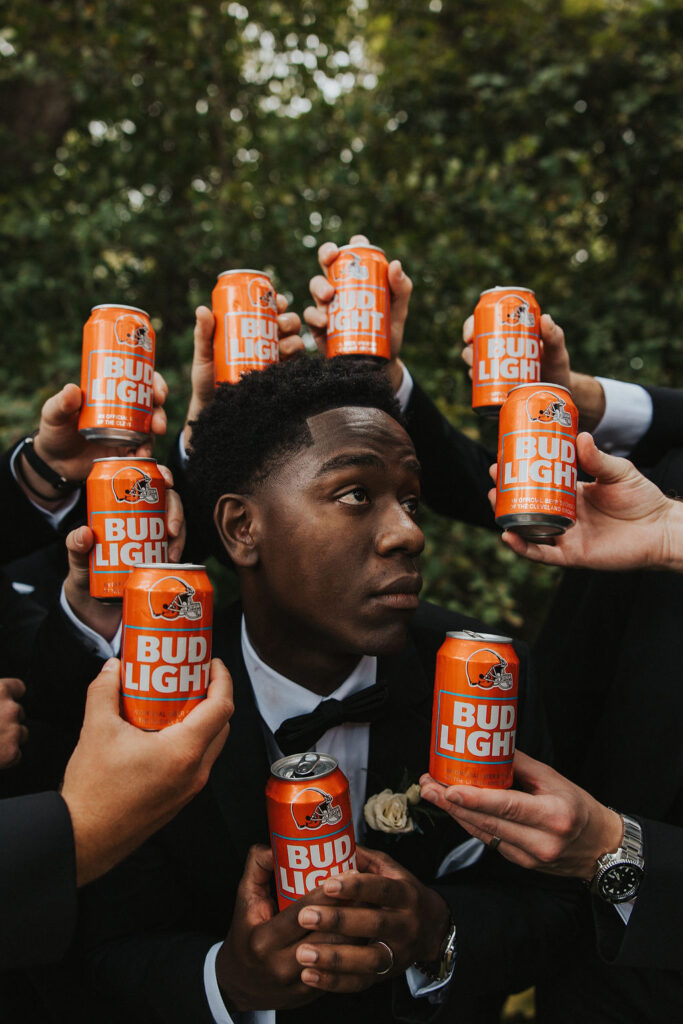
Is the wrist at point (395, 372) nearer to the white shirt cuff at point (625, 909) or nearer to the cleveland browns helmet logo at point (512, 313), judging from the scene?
the cleveland browns helmet logo at point (512, 313)

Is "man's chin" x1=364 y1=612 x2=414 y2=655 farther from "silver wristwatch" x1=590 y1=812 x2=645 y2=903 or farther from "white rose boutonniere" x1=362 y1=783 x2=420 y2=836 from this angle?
"silver wristwatch" x1=590 y1=812 x2=645 y2=903

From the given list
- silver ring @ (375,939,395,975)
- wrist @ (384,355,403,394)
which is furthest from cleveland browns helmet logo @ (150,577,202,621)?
wrist @ (384,355,403,394)

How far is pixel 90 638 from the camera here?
7.05 feet

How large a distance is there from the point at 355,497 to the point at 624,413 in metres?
1.09

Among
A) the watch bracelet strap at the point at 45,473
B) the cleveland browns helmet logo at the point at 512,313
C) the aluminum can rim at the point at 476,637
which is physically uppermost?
the cleveland browns helmet logo at the point at 512,313

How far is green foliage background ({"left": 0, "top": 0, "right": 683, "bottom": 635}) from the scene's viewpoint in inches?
160

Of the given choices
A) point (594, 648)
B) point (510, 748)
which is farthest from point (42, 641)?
point (594, 648)

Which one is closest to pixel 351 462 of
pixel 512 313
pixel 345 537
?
pixel 345 537

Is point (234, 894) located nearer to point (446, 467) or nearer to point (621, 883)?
point (621, 883)

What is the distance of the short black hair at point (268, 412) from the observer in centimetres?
204

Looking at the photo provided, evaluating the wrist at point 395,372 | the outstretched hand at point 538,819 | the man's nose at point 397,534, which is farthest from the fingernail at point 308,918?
the wrist at point 395,372

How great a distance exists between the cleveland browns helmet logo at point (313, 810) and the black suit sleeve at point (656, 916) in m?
0.72

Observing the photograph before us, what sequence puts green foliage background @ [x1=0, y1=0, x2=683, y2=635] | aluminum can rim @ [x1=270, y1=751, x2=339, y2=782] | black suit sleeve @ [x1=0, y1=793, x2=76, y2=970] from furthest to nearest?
green foliage background @ [x1=0, y1=0, x2=683, y2=635], aluminum can rim @ [x1=270, y1=751, x2=339, y2=782], black suit sleeve @ [x1=0, y1=793, x2=76, y2=970]

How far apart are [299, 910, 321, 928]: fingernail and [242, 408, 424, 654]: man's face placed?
58 cm
